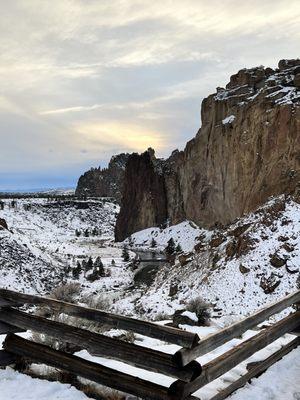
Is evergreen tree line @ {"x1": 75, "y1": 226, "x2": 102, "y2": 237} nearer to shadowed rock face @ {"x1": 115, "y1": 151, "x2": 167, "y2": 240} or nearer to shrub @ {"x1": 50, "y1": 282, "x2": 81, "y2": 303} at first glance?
shadowed rock face @ {"x1": 115, "y1": 151, "x2": 167, "y2": 240}

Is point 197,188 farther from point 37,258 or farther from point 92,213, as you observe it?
point 92,213

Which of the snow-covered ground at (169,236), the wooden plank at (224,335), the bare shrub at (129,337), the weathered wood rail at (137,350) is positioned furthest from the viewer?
the snow-covered ground at (169,236)

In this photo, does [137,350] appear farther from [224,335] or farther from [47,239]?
[47,239]

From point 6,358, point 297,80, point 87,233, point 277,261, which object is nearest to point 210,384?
point 6,358

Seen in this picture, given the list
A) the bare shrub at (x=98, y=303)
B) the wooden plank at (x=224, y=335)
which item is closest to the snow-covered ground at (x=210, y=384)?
the wooden plank at (x=224, y=335)

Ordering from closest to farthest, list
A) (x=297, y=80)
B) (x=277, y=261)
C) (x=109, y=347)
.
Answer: (x=109, y=347) < (x=277, y=261) < (x=297, y=80)

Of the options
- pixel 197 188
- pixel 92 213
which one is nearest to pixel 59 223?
pixel 92 213

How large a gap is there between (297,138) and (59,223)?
11246cm

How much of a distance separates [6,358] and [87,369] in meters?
1.53

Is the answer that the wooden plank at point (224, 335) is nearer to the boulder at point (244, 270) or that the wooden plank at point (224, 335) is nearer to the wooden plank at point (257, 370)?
the wooden plank at point (257, 370)

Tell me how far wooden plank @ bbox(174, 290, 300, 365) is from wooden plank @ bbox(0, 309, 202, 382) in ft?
0.52

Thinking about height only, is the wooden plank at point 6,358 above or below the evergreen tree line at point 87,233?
above

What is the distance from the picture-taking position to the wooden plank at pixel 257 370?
5459mm

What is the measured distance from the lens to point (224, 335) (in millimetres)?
5328
